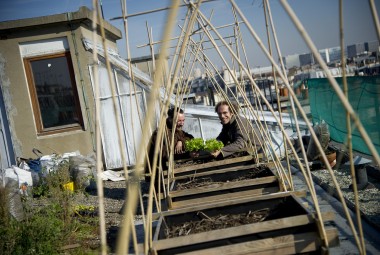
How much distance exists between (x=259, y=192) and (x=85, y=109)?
6778mm

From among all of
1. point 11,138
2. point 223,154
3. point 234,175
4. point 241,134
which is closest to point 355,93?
point 241,134

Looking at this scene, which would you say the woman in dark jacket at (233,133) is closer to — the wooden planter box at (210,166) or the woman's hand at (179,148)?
the wooden planter box at (210,166)

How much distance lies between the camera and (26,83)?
9281 mm

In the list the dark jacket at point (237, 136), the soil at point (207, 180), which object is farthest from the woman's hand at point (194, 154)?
the soil at point (207, 180)

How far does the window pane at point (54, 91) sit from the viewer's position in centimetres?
941

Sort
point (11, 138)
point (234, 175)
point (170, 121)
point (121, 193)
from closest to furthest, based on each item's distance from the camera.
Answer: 1. point (234, 175)
2. point (170, 121)
3. point (121, 193)
4. point (11, 138)

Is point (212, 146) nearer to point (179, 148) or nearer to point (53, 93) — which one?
point (179, 148)

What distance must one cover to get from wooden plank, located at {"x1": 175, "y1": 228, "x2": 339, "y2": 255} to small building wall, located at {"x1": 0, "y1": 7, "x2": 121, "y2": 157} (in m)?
7.35

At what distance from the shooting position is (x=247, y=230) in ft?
7.84

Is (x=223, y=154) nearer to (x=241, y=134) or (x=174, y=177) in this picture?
(x=241, y=134)

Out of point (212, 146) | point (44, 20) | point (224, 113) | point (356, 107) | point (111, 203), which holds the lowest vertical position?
point (111, 203)

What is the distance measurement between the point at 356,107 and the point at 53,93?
22.1 feet

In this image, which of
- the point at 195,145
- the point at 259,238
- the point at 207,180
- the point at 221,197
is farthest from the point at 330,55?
the point at 259,238

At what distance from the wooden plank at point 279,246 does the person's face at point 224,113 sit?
3.51m
